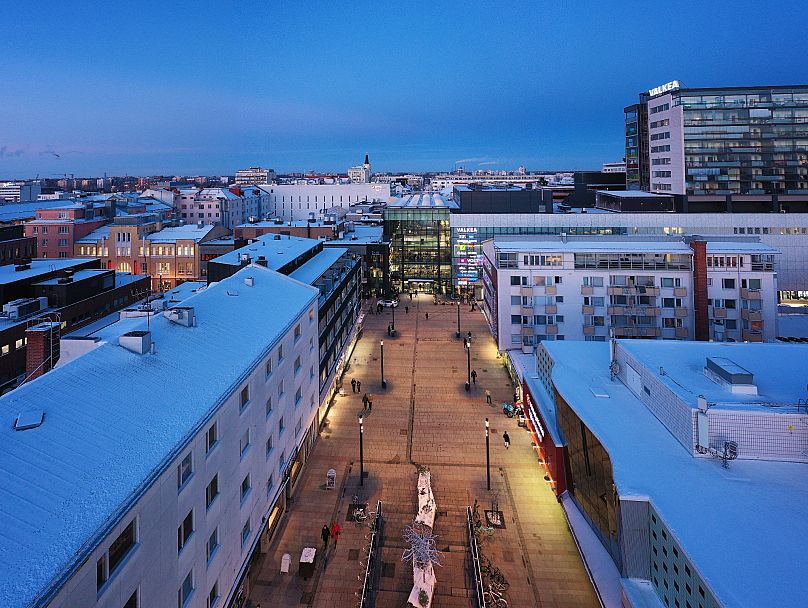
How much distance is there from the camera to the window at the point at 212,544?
59.7 ft

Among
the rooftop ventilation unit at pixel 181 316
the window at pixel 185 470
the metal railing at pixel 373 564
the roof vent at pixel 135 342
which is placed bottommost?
the metal railing at pixel 373 564

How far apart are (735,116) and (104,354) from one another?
370 feet

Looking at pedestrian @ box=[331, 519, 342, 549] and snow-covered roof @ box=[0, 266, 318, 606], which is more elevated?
snow-covered roof @ box=[0, 266, 318, 606]

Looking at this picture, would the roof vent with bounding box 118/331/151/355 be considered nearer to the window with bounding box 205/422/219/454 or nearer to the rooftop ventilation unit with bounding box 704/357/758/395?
the window with bounding box 205/422/219/454

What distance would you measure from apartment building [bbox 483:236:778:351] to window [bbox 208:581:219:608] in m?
37.4

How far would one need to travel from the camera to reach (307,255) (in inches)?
2242

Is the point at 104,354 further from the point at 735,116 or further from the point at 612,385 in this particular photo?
the point at 735,116

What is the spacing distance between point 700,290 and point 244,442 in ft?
147

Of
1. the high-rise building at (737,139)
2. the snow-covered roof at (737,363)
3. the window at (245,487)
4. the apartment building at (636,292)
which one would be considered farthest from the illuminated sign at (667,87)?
the window at (245,487)

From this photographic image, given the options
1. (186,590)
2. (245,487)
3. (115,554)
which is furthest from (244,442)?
(115,554)

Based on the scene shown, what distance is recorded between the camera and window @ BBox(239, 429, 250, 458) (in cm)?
A: 2177

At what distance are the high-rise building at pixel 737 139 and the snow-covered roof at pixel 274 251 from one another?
79.8m

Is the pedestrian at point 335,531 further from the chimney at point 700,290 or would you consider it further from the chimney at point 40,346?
the chimney at point 700,290

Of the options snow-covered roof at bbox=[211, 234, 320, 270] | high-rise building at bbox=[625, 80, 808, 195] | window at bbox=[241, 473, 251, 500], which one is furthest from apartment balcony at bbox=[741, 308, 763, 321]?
high-rise building at bbox=[625, 80, 808, 195]
